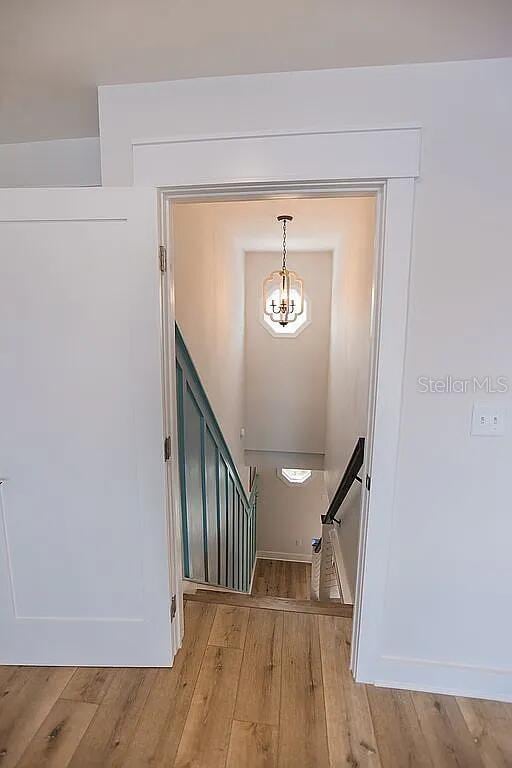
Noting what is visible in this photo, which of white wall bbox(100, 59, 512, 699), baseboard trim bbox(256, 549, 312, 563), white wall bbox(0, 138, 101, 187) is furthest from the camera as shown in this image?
baseboard trim bbox(256, 549, 312, 563)

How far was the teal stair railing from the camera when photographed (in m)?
2.28

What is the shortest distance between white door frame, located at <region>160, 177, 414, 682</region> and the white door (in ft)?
0.50

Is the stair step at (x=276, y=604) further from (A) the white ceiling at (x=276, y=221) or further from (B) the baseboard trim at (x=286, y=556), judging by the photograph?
(B) the baseboard trim at (x=286, y=556)

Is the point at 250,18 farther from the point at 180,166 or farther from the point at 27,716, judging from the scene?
the point at 27,716

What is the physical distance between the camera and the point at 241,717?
156cm

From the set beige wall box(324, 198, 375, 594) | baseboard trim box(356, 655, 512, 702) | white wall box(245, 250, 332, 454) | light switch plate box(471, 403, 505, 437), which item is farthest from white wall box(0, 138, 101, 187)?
white wall box(245, 250, 332, 454)

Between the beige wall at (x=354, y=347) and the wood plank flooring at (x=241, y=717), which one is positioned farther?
the beige wall at (x=354, y=347)

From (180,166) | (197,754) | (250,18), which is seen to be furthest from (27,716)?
(250,18)

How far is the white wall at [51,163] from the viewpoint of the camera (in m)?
1.87

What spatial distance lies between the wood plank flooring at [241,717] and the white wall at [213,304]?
1.77 m

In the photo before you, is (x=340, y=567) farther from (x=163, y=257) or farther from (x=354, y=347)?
(x=163, y=257)

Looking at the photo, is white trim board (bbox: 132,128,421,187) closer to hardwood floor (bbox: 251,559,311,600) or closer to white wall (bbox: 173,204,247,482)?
white wall (bbox: 173,204,247,482)

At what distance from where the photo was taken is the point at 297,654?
1859mm

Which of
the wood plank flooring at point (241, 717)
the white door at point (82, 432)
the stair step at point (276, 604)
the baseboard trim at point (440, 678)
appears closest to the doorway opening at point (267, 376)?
the stair step at point (276, 604)
